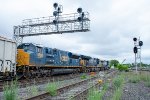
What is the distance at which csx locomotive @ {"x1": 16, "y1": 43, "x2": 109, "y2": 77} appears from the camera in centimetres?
2389

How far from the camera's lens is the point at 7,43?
2025 centimetres

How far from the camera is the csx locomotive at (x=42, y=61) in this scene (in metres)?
23.9

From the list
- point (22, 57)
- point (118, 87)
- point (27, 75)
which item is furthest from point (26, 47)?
point (118, 87)

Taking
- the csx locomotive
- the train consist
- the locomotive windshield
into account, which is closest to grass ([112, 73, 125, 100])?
the train consist

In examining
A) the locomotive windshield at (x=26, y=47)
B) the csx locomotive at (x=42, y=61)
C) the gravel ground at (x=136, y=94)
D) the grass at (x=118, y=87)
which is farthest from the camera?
the locomotive windshield at (x=26, y=47)

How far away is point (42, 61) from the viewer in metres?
27.4

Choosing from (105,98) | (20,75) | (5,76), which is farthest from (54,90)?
(20,75)

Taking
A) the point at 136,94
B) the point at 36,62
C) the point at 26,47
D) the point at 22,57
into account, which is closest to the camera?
the point at 136,94

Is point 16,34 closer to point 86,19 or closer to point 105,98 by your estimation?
point 86,19

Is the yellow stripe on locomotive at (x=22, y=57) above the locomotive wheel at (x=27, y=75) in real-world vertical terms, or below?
above

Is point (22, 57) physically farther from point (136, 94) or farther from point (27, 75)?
point (136, 94)

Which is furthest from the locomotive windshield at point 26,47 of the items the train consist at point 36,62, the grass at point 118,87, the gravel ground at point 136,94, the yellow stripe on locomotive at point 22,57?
the gravel ground at point 136,94

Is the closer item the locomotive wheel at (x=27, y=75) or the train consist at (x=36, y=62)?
the train consist at (x=36, y=62)

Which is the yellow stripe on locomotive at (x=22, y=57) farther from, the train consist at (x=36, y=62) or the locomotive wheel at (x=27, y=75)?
the locomotive wheel at (x=27, y=75)
